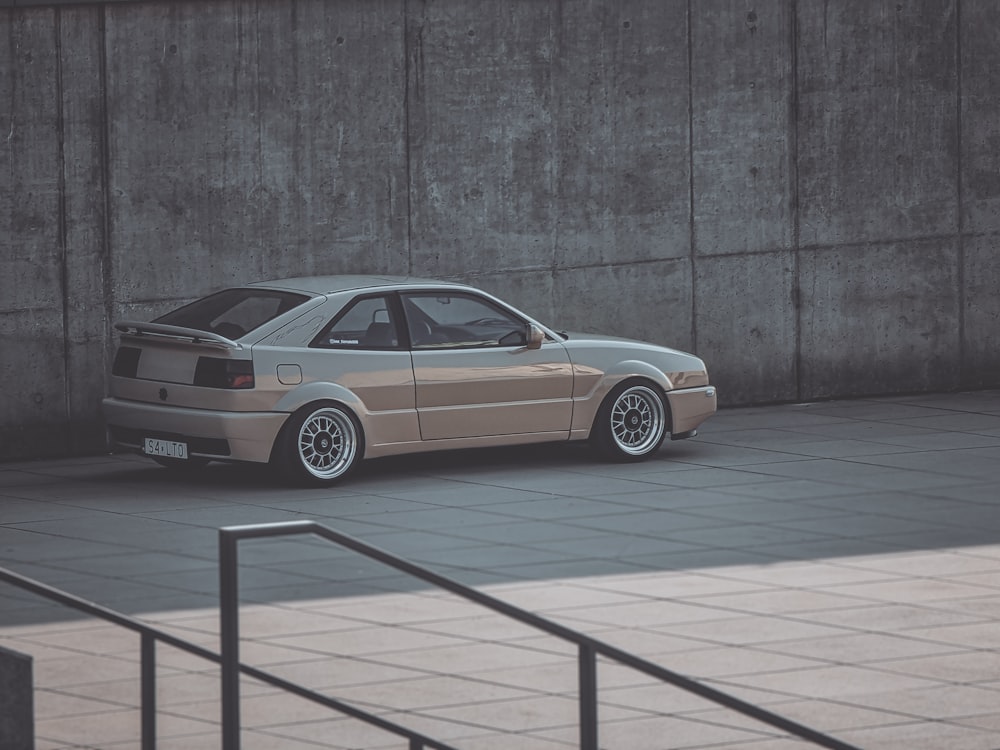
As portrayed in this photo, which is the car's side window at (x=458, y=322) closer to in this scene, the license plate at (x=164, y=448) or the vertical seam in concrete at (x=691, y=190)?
the license plate at (x=164, y=448)

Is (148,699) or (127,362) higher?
(127,362)

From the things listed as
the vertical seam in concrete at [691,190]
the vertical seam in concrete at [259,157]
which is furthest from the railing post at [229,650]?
the vertical seam in concrete at [691,190]

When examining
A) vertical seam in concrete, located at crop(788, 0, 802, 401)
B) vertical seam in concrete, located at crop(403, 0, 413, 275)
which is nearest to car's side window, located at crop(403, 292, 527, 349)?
vertical seam in concrete, located at crop(403, 0, 413, 275)

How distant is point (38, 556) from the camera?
10.8 meters

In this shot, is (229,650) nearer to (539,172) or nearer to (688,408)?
(688,408)

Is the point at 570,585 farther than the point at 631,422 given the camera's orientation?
No

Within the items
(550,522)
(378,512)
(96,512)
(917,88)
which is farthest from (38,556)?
(917,88)

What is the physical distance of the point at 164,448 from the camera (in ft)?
42.4

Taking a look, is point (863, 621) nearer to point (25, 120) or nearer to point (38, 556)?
point (38, 556)

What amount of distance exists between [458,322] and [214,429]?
209 cm

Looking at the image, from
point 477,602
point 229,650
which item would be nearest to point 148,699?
point 229,650

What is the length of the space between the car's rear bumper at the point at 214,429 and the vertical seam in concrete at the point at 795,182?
6.62 meters

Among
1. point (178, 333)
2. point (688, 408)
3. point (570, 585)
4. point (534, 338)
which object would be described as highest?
point (178, 333)

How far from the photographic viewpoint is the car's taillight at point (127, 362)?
13180 millimetres
